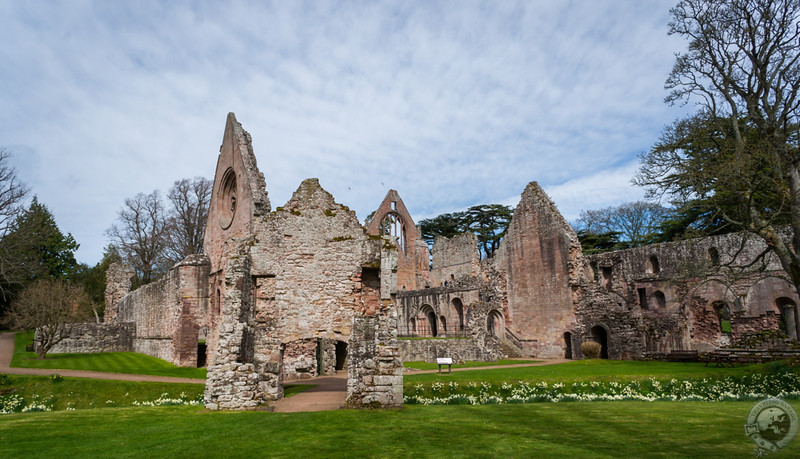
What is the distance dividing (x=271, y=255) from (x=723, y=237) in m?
26.2

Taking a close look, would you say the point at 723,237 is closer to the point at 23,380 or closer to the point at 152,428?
the point at 152,428

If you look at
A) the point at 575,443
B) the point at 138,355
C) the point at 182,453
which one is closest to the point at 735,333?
the point at 575,443

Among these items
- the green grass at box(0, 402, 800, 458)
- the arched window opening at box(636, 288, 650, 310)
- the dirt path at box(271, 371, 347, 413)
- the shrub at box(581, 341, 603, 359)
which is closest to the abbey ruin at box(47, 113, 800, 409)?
the arched window opening at box(636, 288, 650, 310)

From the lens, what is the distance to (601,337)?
25484mm

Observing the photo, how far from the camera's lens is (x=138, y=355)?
2470cm

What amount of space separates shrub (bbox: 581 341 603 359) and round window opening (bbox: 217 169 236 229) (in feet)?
57.8

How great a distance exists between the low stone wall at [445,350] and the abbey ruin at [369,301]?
7 cm

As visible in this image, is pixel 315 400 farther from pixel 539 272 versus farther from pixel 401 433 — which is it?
pixel 539 272

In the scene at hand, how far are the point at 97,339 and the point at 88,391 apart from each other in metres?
14.3

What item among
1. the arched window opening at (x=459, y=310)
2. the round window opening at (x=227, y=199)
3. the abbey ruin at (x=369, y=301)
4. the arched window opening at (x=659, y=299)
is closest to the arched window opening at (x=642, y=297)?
the abbey ruin at (x=369, y=301)

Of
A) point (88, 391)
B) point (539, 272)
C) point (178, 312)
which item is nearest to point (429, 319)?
point (539, 272)

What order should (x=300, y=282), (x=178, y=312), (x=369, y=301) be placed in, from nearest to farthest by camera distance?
1. (x=300, y=282)
2. (x=369, y=301)
3. (x=178, y=312)

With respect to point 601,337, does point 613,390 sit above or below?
below

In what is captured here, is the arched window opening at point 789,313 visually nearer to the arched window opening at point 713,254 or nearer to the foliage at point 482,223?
the arched window opening at point 713,254
